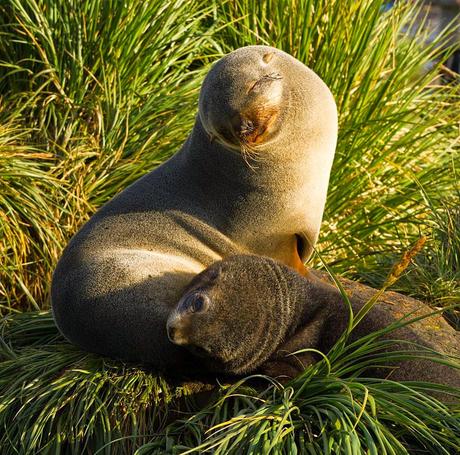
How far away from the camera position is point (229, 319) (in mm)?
3367

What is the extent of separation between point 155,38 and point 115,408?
3.07m

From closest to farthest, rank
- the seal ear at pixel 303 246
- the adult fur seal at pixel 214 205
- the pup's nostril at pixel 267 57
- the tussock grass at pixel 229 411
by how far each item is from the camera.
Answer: the tussock grass at pixel 229 411, the adult fur seal at pixel 214 205, the pup's nostril at pixel 267 57, the seal ear at pixel 303 246

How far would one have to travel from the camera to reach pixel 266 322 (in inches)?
136

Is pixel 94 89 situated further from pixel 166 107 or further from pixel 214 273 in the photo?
pixel 214 273

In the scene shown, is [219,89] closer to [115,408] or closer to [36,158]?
[115,408]

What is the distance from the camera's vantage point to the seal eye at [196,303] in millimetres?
3346

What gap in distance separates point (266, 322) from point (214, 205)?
3.17 feet

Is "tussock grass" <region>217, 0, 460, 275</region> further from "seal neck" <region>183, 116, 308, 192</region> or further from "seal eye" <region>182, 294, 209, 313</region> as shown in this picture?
"seal eye" <region>182, 294, 209, 313</region>

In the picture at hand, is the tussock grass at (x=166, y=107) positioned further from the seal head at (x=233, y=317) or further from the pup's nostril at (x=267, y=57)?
the seal head at (x=233, y=317)

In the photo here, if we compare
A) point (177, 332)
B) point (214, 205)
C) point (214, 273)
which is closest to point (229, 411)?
point (177, 332)

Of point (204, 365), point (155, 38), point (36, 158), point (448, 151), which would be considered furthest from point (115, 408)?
point (448, 151)

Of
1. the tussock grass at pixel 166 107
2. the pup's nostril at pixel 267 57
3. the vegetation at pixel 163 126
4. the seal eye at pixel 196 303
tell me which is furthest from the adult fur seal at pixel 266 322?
the tussock grass at pixel 166 107

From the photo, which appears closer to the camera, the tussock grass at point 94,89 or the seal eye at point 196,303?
the seal eye at point 196,303

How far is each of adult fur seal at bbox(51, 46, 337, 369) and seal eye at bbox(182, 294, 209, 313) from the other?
1.32ft
